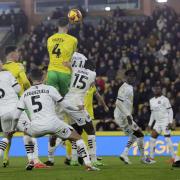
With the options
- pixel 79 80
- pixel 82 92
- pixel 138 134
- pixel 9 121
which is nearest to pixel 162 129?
pixel 138 134

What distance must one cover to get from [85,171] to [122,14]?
2166 cm

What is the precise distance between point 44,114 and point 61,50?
2.25m

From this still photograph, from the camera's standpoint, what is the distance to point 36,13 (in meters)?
35.7

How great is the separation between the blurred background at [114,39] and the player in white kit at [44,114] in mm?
10046

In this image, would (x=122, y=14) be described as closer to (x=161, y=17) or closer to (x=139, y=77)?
(x=161, y=17)

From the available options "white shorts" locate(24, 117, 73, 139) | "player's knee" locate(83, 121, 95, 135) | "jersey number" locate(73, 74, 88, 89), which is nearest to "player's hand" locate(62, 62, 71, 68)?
"jersey number" locate(73, 74, 88, 89)

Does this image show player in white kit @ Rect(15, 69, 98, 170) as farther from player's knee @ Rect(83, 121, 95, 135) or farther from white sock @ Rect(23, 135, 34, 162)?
player's knee @ Rect(83, 121, 95, 135)

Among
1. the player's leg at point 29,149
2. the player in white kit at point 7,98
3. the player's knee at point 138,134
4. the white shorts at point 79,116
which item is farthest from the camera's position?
the player's knee at point 138,134

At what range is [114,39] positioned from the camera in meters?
28.9

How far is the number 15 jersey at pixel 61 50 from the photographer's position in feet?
43.2

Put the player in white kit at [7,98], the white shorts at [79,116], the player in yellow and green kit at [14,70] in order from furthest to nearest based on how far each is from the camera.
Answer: the player in yellow and green kit at [14,70] < the player in white kit at [7,98] < the white shorts at [79,116]

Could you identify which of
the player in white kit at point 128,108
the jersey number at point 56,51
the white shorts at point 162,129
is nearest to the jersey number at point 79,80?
the jersey number at point 56,51

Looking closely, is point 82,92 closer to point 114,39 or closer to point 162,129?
point 162,129

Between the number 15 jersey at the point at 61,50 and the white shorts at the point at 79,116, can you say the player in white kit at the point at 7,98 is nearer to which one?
the number 15 jersey at the point at 61,50
